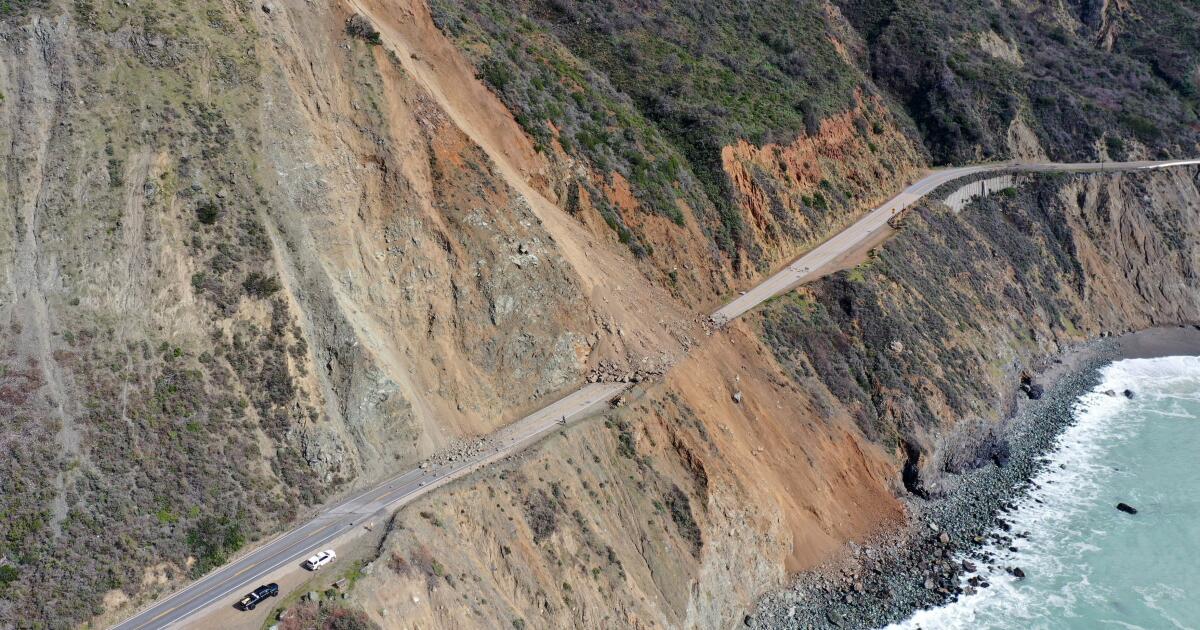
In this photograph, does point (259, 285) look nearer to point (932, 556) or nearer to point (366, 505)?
point (366, 505)

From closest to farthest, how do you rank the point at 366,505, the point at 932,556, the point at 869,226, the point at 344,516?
the point at 344,516 < the point at 366,505 < the point at 932,556 < the point at 869,226

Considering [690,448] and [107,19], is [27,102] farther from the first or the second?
[690,448]

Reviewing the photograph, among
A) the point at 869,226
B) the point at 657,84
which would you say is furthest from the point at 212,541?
the point at 869,226

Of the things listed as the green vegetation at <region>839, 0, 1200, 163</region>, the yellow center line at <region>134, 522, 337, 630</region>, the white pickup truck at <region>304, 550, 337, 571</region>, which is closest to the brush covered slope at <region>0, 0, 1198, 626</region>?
the yellow center line at <region>134, 522, 337, 630</region>

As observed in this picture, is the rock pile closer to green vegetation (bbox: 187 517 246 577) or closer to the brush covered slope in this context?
the brush covered slope

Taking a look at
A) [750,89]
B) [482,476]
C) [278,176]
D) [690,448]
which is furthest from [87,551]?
[750,89]

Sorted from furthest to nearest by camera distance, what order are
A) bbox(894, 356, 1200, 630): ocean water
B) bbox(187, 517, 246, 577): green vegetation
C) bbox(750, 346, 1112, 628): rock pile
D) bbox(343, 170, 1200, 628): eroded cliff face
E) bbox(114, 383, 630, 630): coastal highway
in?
bbox(894, 356, 1200, 630): ocean water → bbox(750, 346, 1112, 628): rock pile → bbox(343, 170, 1200, 628): eroded cliff face → bbox(187, 517, 246, 577): green vegetation → bbox(114, 383, 630, 630): coastal highway
